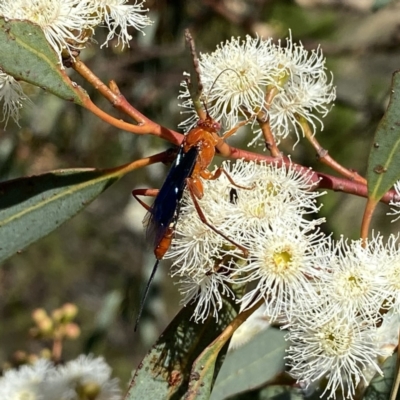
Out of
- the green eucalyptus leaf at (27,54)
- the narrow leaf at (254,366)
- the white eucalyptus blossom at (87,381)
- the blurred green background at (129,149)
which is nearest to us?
the green eucalyptus leaf at (27,54)

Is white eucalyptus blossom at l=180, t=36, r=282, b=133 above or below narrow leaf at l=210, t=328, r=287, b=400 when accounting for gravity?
above

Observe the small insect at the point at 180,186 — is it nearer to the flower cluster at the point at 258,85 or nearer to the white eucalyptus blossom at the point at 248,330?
the flower cluster at the point at 258,85

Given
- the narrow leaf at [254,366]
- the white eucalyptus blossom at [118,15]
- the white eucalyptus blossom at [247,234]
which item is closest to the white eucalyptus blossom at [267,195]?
the white eucalyptus blossom at [247,234]

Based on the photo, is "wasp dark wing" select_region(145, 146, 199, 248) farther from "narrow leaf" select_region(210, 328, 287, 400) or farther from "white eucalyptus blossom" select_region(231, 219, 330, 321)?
"narrow leaf" select_region(210, 328, 287, 400)

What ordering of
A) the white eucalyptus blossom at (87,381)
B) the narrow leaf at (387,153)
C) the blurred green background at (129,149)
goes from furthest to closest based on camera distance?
the blurred green background at (129,149)
the white eucalyptus blossom at (87,381)
the narrow leaf at (387,153)

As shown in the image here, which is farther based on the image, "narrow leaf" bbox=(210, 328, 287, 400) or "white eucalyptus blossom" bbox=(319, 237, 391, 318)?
"narrow leaf" bbox=(210, 328, 287, 400)

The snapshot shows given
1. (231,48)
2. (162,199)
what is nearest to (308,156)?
(231,48)

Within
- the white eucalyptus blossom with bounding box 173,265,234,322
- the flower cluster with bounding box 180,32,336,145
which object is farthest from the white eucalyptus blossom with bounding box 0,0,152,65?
the white eucalyptus blossom with bounding box 173,265,234,322
